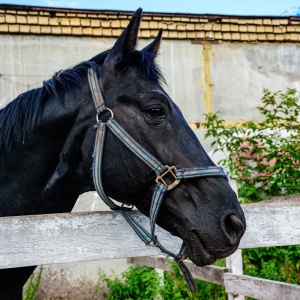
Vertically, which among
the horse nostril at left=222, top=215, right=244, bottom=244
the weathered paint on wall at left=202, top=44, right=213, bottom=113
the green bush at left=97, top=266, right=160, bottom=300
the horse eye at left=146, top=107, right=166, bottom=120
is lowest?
the green bush at left=97, top=266, right=160, bottom=300

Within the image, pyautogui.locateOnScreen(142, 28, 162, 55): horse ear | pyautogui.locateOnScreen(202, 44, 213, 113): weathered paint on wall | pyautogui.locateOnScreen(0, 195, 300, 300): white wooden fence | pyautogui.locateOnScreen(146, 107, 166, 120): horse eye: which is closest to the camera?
pyautogui.locateOnScreen(0, 195, 300, 300): white wooden fence

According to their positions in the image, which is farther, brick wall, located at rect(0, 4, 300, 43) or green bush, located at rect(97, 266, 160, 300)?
brick wall, located at rect(0, 4, 300, 43)

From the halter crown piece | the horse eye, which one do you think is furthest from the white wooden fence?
the horse eye

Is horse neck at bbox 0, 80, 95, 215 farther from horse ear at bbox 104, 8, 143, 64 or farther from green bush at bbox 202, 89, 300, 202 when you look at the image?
green bush at bbox 202, 89, 300, 202

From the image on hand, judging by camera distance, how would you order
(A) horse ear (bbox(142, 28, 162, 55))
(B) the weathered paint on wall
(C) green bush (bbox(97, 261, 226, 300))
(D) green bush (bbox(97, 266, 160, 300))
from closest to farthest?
(A) horse ear (bbox(142, 28, 162, 55)) → (C) green bush (bbox(97, 261, 226, 300)) → (D) green bush (bbox(97, 266, 160, 300)) → (B) the weathered paint on wall

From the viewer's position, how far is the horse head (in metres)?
2.18

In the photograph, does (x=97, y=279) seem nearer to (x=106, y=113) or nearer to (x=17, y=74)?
(x=17, y=74)

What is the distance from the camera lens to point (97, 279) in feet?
22.7

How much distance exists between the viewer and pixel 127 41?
8.26 ft

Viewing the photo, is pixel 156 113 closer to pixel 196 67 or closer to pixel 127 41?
pixel 127 41

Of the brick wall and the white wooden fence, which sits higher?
the brick wall

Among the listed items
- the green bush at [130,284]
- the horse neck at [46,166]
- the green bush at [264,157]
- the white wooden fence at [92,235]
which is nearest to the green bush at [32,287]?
the green bush at [130,284]

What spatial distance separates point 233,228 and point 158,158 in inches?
17.1

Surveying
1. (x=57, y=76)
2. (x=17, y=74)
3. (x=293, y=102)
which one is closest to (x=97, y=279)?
(x=17, y=74)
